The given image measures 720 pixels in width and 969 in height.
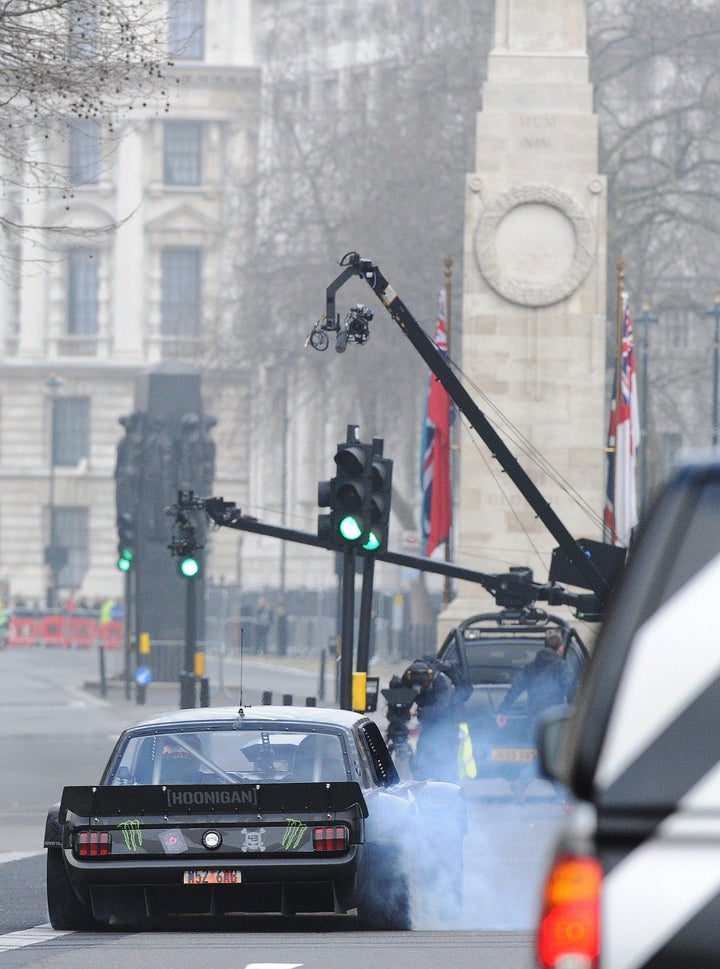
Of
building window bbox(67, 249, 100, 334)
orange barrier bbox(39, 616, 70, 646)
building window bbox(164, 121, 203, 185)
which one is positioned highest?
building window bbox(164, 121, 203, 185)

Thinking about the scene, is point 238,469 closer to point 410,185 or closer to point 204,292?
point 204,292

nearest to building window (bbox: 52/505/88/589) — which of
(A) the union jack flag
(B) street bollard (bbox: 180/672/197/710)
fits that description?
(A) the union jack flag

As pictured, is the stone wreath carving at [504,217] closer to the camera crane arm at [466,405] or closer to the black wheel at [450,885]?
the camera crane arm at [466,405]

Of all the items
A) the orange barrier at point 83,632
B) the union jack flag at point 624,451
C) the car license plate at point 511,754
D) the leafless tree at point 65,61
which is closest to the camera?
the leafless tree at point 65,61

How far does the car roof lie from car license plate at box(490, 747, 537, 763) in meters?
9.41

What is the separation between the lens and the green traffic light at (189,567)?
2731cm

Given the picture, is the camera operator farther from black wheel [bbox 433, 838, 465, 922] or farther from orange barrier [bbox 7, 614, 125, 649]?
orange barrier [bbox 7, 614, 125, 649]

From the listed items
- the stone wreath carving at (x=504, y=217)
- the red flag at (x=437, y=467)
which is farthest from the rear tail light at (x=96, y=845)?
the stone wreath carving at (x=504, y=217)

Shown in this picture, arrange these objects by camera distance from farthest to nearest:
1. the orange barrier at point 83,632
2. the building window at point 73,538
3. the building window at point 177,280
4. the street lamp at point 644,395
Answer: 1. the building window at point 177,280
2. the building window at point 73,538
3. the orange barrier at point 83,632
4. the street lamp at point 644,395

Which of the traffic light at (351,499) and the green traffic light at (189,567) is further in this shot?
the green traffic light at (189,567)

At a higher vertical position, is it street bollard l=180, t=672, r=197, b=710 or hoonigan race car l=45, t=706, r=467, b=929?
hoonigan race car l=45, t=706, r=467, b=929

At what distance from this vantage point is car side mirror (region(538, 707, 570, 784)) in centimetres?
427

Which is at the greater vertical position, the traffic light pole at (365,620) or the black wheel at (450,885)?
the traffic light pole at (365,620)

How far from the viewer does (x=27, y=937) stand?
34.5 ft
